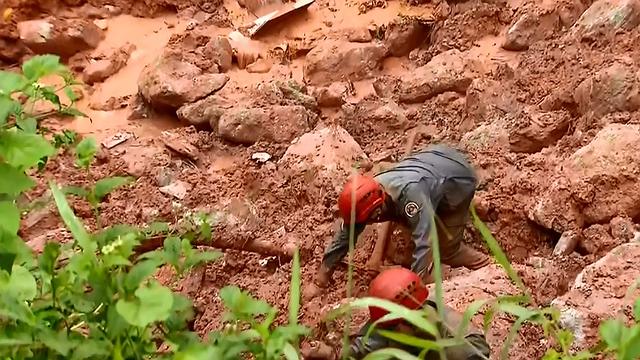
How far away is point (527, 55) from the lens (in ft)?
18.0

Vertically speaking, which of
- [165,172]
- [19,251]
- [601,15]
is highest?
[19,251]

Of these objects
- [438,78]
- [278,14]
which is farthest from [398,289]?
[278,14]

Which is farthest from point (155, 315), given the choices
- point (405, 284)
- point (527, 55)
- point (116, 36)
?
point (116, 36)

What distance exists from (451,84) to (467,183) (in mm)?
1161

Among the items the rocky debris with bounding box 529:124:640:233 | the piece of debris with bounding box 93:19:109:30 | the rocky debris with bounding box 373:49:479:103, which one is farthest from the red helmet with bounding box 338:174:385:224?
the piece of debris with bounding box 93:19:109:30

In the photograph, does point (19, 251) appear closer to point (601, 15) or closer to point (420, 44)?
point (601, 15)

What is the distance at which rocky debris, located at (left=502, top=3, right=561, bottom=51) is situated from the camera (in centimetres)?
560

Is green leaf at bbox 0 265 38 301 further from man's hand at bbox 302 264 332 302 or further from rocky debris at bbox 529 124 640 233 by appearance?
rocky debris at bbox 529 124 640 233

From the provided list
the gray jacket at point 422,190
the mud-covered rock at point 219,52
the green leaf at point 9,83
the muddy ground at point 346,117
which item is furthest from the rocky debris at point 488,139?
the green leaf at point 9,83

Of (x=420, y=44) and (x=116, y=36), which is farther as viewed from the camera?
(x=116, y=36)

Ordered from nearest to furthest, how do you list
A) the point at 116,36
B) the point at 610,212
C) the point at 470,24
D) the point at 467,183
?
the point at 610,212 → the point at 467,183 → the point at 470,24 → the point at 116,36

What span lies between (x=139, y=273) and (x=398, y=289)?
1.67 m

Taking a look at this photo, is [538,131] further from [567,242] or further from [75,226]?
[75,226]

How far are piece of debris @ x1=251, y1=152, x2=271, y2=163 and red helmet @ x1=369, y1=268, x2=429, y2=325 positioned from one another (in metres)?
2.11
